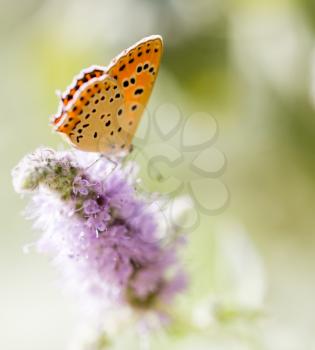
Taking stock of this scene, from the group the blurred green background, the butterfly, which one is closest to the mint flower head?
the butterfly

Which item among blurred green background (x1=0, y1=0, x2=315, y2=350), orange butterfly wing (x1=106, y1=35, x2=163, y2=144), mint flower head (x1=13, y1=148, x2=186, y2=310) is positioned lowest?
mint flower head (x1=13, y1=148, x2=186, y2=310)

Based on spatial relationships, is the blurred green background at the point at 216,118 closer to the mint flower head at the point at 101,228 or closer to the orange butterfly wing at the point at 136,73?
the mint flower head at the point at 101,228

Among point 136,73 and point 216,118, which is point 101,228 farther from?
point 216,118

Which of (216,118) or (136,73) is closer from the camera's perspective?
(136,73)

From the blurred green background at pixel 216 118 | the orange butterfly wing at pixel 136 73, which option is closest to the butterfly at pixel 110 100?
the orange butterfly wing at pixel 136 73

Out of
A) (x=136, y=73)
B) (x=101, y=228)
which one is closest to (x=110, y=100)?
(x=136, y=73)

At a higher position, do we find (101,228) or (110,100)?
(110,100)

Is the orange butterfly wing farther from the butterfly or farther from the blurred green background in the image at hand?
the blurred green background
